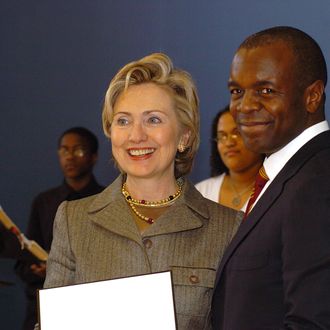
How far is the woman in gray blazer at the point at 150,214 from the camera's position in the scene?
208cm

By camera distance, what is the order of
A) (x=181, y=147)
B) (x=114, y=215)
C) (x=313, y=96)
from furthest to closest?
1. (x=181, y=147)
2. (x=114, y=215)
3. (x=313, y=96)

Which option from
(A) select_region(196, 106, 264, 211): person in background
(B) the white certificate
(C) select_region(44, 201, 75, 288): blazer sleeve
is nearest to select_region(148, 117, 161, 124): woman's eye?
(C) select_region(44, 201, 75, 288): blazer sleeve

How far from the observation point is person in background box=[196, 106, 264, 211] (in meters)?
3.94

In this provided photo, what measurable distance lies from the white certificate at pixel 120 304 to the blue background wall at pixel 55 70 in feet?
11.1

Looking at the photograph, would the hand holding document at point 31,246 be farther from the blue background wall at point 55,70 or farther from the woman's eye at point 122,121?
the woman's eye at point 122,121

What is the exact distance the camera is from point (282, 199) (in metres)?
1.65

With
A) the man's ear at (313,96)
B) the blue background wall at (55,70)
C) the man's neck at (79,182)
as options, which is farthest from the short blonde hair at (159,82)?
the blue background wall at (55,70)

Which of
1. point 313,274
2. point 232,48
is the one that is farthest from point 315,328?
point 232,48

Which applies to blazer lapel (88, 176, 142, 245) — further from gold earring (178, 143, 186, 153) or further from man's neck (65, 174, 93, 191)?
man's neck (65, 174, 93, 191)

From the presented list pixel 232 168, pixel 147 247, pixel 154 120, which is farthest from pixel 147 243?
pixel 232 168

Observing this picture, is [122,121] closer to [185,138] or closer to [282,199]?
[185,138]

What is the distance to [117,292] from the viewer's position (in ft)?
5.79

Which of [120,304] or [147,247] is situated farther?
[147,247]

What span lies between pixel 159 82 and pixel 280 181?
642 millimetres
